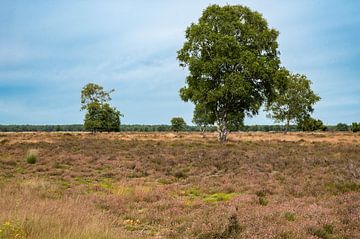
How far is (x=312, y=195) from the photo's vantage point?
1291cm

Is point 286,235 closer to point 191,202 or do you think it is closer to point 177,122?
point 191,202

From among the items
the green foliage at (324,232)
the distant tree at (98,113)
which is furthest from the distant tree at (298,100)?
the green foliage at (324,232)

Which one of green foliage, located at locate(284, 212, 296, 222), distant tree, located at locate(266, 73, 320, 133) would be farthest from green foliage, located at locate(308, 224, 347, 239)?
distant tree, located at locate(266, 73, 320, 133)

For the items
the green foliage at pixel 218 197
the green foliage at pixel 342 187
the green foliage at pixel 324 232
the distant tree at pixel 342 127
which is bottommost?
the green foliage at pixel 218 197

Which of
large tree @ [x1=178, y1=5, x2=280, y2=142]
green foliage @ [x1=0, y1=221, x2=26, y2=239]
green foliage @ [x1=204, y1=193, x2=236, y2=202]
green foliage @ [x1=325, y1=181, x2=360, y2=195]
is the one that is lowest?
green foliage @ [x1=204, y1=193, x2=236, y2=202]

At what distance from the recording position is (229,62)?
1534 inches

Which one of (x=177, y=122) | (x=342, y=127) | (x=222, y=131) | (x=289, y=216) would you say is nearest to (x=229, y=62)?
(x=222, y=131)

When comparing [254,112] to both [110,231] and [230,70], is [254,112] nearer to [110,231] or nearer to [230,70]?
[230,70]

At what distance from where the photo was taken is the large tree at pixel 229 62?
38.7 m

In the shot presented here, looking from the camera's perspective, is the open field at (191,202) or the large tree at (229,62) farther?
the large tree at (229,62)

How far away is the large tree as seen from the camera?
3872 cm

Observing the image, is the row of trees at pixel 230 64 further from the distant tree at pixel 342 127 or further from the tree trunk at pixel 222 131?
the distant tree at pixel 342 127

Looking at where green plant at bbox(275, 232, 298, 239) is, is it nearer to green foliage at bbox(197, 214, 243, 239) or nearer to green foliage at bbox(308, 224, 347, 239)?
green foliage at bbox(308, 224, 347, 239)

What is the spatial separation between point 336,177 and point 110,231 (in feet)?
36.6
